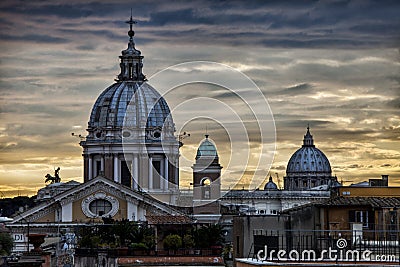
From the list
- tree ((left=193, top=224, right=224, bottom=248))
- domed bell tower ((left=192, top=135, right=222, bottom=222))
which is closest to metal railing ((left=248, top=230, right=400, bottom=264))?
tree ((left=193, top=224, right=224, bottom=248))

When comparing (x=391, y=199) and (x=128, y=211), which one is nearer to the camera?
(x=391, y=199)

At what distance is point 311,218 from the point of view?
178 ft

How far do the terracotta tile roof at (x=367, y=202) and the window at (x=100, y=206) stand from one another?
77.0 m

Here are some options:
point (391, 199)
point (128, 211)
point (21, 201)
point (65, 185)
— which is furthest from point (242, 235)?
point (21, 201)

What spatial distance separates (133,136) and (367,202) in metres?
105

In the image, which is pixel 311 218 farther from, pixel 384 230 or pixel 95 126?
pixel 95 126

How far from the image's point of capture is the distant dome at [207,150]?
146250 millimetres

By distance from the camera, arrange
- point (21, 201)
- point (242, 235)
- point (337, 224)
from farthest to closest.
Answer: point (21, 201)
point (242, 235)
point (337, 224)

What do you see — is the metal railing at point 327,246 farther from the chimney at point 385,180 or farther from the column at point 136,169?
the column at point 136,169

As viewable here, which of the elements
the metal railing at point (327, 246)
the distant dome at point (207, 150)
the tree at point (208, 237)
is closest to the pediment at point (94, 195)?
the distant dome at point (207, 150)

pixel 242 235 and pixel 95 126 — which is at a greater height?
pixel 95 126

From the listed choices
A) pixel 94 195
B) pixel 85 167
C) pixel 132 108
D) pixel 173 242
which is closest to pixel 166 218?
pixel 94 195

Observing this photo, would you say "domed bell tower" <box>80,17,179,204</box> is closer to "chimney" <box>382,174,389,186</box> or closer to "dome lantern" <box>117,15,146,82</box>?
"dome lantern" <box>117,15,146,82</box>

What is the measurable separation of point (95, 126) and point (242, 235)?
347 feet
